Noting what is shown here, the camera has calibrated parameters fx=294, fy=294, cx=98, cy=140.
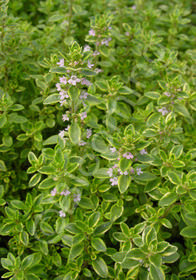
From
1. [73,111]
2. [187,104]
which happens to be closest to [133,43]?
[187,104]

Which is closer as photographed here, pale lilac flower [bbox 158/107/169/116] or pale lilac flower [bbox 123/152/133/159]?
pale lilac flower [bbox 123/152/133/159]

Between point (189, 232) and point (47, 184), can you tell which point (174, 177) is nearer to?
point (189, 232)

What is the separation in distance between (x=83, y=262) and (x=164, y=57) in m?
1.95

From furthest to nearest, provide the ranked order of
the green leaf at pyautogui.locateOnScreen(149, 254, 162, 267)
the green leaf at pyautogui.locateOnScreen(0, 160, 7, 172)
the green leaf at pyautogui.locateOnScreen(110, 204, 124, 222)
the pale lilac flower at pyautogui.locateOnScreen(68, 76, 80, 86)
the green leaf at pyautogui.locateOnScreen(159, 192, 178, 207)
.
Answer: the green leaf at pyautogui.locateOnScreen(0, 160, 7, 172) → the green leaf at pyautogui.locateOnScreen(110, 204, 124, 222) → the green leaf at pyautogui.locateOnScreen(159, 192, 178, 207) → the pale lilac flower at pyautogui.locateOnScreen(68, 76, 80, 86) → the green leaf at pyautogui.locateOnScreen(149, 254, 162, 267)

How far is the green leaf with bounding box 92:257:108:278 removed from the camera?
1979 mm

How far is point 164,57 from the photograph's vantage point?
281 centimetres

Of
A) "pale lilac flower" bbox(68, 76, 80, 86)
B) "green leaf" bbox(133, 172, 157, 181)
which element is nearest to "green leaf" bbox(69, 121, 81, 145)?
"pale lilac flower" bbox(68, 76, 80, 86)

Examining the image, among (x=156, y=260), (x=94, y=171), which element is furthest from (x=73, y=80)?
(x=156, y=260)

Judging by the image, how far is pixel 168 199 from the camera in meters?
2.04

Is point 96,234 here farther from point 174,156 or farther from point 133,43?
point 133,43

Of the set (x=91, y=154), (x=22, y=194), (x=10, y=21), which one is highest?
(x=10, y=21)

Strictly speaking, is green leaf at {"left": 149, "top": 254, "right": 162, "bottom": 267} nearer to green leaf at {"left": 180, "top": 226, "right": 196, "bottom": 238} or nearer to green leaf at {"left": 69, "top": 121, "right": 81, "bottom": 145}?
green leaf at {"left": 180, "top": 226, "right": 196, "bottom": 238}

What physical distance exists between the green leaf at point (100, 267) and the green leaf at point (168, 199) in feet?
1.88

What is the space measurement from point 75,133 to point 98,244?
0.76 m
